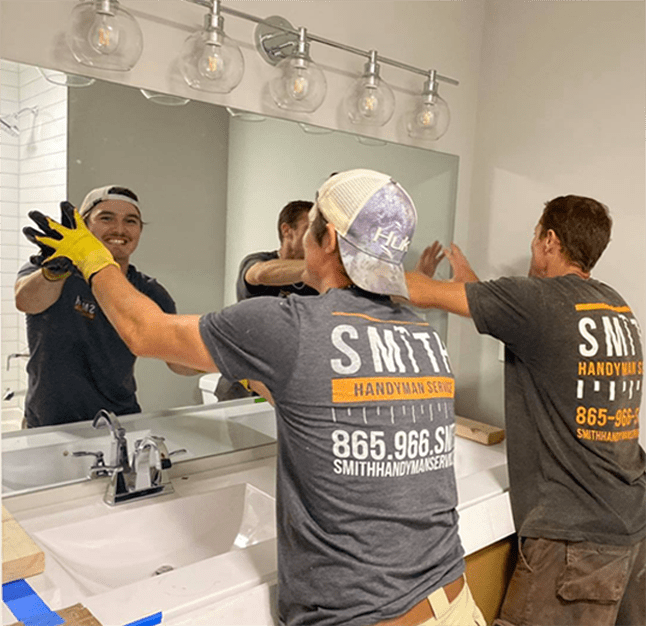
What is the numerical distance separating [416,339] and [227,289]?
74cm

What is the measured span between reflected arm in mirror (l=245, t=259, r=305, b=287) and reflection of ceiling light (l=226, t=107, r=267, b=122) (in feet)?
1.26

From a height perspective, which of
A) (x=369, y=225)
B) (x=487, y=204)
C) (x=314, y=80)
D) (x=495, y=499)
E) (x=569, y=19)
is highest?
(x=569, y=19)

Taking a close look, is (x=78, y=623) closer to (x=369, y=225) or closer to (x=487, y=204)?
(x=369, y=225)

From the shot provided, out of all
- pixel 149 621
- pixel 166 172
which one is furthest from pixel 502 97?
pixel 149 621

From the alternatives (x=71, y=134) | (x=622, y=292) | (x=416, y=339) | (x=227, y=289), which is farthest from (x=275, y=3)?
(x=622, y=292)

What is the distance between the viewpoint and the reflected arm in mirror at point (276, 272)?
1.78 meters

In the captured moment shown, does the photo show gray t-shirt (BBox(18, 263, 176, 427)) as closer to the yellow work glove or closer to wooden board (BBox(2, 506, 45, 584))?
the yellow work glove

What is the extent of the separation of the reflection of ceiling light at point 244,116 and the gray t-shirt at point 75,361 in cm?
48

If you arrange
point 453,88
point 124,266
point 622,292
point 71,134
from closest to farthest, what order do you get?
point 71,134
point 124,266
point 622,292
point 453,88

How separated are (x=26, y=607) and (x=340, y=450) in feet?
1.61

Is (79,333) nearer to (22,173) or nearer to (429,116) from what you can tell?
(22,173)

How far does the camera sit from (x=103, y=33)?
52.6 inches

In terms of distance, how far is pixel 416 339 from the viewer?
1.16 meters

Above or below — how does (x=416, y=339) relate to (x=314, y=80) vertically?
below
